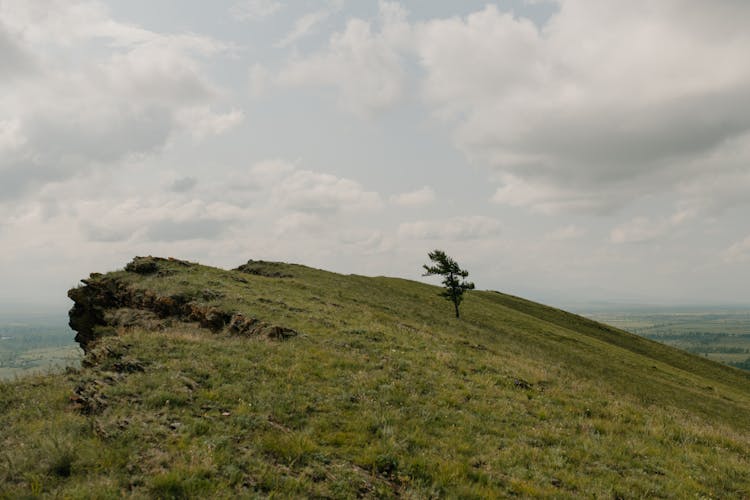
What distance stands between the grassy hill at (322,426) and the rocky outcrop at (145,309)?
235 mm

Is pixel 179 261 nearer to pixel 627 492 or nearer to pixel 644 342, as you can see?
pixel 627 492

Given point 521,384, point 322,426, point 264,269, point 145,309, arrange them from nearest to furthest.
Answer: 1. point 322,426
2. point 521,384
3. point 145,309
4. point 264,269

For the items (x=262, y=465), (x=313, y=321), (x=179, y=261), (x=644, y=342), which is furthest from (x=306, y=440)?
(x=644, y=342)

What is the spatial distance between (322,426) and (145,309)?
67.1 ft

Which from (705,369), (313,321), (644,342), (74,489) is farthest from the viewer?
(644,342)

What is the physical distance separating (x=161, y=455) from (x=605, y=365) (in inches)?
1723

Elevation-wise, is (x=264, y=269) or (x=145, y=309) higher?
(x=264, y=269)

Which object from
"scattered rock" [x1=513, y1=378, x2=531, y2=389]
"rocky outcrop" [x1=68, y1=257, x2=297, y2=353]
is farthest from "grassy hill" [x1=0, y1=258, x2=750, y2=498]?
"rocky outcrop" [x1=68, y1=257, x2=297, y2=353]

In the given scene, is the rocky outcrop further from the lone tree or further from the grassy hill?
A: the lone tree

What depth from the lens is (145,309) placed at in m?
26.8

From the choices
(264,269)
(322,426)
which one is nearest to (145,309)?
(322,426)

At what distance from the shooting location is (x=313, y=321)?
968 inches

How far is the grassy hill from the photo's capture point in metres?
8.82

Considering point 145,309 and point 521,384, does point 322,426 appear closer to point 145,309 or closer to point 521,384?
point 521,384
